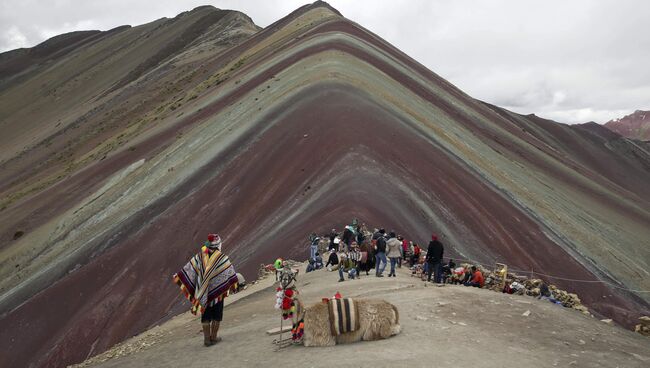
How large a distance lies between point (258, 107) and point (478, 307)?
1283 inches

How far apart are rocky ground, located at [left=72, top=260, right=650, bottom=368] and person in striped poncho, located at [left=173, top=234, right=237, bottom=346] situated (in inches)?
34.9

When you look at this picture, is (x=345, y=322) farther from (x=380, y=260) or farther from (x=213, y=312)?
(x=380, y=260)

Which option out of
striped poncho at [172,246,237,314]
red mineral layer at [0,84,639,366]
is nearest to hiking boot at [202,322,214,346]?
striped poncho at [172,246,237,314]

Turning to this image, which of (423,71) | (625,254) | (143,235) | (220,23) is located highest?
(220,23)

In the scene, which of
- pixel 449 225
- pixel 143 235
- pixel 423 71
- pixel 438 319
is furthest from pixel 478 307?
pixel 423 71

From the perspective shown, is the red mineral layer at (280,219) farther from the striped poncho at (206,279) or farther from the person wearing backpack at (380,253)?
the striped poncho at (206,279)

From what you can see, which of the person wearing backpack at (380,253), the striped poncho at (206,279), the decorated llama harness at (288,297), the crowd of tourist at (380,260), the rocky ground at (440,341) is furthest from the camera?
the person wearing backpack at (380,253)

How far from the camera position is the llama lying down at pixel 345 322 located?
1084cm

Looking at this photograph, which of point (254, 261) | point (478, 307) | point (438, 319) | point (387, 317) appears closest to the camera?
point (387, 317)

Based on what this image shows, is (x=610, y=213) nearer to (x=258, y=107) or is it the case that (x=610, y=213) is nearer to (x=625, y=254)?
(x=625, y=254)

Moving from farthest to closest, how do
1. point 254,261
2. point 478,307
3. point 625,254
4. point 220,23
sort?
1. point 220,23
2. point 625,254
3. point 254,261
4. point 478,307

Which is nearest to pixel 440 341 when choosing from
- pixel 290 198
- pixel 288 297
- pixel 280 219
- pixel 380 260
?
pixel 288 297

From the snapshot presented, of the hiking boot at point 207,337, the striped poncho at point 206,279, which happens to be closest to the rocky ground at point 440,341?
the hiking boot at point 207,337

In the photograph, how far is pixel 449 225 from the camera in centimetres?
2841
